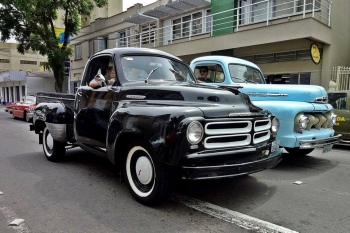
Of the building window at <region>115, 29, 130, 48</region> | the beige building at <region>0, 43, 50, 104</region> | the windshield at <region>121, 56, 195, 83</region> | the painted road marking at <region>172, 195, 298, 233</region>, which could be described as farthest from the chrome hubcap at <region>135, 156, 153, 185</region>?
the beige building at <region>0, 43, 50, 104</region>

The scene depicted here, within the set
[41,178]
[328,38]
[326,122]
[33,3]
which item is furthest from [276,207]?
[33,3]

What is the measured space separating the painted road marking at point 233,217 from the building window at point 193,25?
13.6 meters

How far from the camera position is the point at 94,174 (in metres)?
5.32

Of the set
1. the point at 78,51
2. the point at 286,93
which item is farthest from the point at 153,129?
the point at 78,51

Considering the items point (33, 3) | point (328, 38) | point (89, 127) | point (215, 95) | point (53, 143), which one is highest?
point (33, 3)

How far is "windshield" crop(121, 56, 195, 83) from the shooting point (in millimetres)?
4582

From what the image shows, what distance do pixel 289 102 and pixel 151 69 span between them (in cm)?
277

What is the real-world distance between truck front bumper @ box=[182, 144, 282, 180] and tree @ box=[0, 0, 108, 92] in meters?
19.1

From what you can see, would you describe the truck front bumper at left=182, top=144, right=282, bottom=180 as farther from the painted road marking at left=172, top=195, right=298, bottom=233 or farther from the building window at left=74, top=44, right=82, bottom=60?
the building window at left=74, top=44, right=82, bottom=60

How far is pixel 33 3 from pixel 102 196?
56.3 ft

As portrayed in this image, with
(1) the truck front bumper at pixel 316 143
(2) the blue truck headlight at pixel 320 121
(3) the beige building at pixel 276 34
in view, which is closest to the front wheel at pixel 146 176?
(1) the truck front bumper at pixel 316 143

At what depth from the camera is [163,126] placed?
3344 millimetres

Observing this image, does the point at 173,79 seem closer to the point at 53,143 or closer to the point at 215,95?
the point at 215,95

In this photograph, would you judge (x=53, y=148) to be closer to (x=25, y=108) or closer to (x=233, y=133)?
(x=233, y=133)
